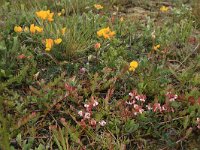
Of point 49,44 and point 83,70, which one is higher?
point 49,44

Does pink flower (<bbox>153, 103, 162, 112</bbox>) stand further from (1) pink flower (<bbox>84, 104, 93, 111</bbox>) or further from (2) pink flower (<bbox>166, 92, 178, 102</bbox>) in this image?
(1) pink flower (<bbox>84, 104, 93, 111</bbox>)

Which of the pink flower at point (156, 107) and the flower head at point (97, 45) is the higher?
the flower head at point (97, 45)

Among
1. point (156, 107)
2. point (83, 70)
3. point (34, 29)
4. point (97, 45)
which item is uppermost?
point (34, 29)

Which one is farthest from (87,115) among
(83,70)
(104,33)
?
(104,33)

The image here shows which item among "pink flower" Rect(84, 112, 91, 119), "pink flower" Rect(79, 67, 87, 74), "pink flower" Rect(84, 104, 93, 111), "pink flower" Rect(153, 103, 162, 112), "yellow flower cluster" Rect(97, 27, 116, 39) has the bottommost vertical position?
"pink flower" Rect(153, 103, 162, 112)

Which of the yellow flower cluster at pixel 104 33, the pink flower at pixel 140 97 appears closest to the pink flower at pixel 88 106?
the pink flower at pixel 140 97

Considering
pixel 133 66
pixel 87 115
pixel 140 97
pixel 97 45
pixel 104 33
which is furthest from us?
pixel 104 33

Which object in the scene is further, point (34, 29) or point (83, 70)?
point (34, 29)

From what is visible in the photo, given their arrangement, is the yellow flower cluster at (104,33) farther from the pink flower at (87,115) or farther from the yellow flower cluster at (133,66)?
the pink flower at (87,115)

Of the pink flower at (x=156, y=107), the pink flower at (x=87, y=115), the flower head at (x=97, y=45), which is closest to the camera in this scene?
the pink flower at (x=87, y=115)

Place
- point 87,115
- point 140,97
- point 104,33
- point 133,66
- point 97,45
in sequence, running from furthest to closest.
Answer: point 104,33, point 97,45, point 133,66, point 140,97, point 87,115

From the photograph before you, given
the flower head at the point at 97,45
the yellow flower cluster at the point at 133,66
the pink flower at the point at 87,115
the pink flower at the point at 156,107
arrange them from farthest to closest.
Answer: the flower head at the point at 97,45 → the yellow flower cluster at the point at 133,66 → the pink flower at the point at 156,107 → the pink flower at the point at 87,115

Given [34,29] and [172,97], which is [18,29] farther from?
[172,97]

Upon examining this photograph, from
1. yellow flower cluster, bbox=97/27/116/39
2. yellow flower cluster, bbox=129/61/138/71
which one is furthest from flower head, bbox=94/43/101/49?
yellow flower cluster, bbox=129/61/138/71
